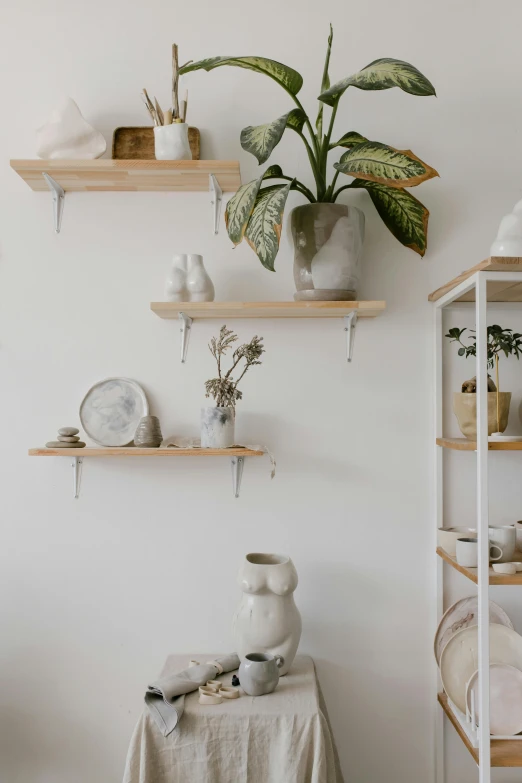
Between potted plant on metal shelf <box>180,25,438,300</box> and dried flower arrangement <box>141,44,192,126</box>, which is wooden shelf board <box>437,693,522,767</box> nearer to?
potted plant on metal shelf <box>180,25,438,300</box>

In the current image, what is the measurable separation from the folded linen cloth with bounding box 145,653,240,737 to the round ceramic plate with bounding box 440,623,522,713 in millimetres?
551

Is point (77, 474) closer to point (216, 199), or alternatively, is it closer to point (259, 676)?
point (259, 676)

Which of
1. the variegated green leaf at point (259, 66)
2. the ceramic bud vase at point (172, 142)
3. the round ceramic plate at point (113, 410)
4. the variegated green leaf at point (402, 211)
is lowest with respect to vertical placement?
the round ceramic plate at point (113, 410)

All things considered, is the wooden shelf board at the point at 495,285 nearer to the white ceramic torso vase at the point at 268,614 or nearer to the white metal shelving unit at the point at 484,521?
the white metal shelving unit at the point at 484,521

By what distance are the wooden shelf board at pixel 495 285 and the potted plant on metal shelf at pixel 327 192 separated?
6.2 inches

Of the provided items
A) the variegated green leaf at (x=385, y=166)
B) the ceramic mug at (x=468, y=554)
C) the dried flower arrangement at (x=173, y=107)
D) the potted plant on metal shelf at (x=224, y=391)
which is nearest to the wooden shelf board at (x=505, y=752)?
the ceramic mug at (x=468, y=554)

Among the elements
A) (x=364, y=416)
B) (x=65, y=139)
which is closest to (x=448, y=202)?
(x=364, y=416)

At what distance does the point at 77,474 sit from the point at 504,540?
114 centimetres

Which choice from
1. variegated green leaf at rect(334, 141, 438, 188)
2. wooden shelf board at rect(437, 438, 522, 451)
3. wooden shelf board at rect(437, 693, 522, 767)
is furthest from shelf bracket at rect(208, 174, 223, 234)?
wooden shelf board at rect(437, 693, 522, 767)

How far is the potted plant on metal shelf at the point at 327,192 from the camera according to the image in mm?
1556

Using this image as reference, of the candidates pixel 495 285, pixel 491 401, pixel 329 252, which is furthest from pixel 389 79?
pixel 491 401

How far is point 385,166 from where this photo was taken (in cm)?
160

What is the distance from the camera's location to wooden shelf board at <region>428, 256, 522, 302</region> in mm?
1488

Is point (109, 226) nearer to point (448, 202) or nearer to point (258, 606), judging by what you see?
point (448, 202)
